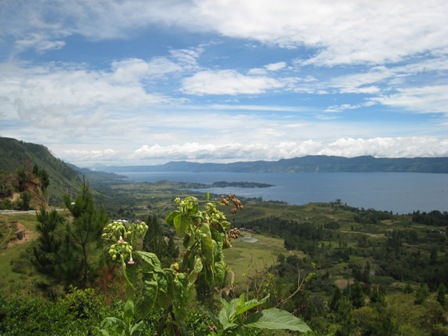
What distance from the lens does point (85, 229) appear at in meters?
15.4

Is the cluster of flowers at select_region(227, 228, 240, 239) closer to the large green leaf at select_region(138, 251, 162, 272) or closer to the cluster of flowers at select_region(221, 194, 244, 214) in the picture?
the cluster of flowers at select_region(221, 194, 244, 214)

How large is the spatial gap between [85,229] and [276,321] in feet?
48.7

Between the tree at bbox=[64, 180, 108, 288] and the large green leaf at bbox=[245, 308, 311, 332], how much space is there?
47.3 feet

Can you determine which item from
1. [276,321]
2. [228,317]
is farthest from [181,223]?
[276,321]

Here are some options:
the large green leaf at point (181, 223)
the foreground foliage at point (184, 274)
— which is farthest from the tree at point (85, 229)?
the large green leaf at point (181, 223)

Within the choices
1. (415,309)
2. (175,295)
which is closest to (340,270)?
(415,309)

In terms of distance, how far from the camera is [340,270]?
4690 inches

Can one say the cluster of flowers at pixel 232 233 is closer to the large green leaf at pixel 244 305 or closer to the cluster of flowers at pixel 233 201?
the cluster of flowers at pixel 233 201

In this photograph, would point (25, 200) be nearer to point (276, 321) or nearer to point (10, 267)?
point (10, 267)

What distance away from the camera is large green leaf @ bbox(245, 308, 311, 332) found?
2.20 meters

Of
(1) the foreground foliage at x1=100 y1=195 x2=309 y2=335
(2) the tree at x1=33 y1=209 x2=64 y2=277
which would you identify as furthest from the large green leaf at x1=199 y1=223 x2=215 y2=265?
(2) the tree at x1=33 y1=209 x2=64 y2=277

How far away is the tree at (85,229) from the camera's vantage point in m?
15.3

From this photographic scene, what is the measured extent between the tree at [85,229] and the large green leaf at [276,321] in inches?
567

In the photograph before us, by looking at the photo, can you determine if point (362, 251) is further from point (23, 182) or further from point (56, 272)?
point (56, 272)
